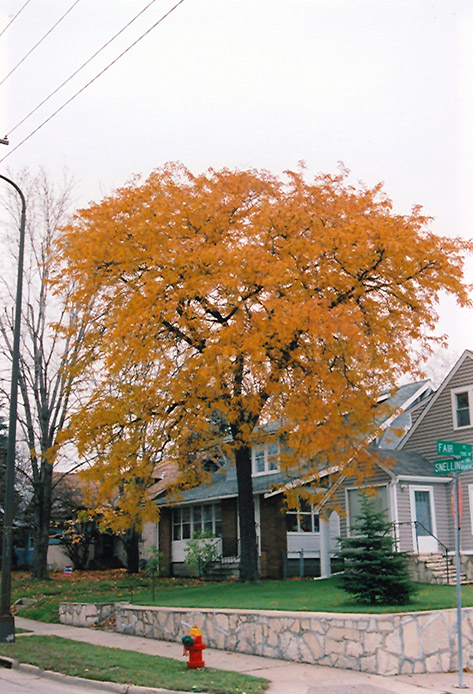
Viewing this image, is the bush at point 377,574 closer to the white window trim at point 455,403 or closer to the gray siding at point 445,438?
the gray siding at point 445,438

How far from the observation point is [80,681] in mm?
12523

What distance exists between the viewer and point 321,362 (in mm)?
20219

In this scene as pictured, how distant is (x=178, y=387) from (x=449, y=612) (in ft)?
30.3

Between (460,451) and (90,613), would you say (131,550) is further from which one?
(460,451)

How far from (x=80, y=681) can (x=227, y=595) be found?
8.80 m

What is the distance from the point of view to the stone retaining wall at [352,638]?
13.0 m

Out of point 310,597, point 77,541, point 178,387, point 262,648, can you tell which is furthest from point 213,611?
point 77,541

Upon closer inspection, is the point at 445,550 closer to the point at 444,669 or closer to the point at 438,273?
the point at 438,273

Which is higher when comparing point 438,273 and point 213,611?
point 438,273

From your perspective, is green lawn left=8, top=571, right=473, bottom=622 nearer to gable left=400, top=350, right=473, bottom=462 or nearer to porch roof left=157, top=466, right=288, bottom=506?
porch roof left=157, top=466, right=288, bottom=506

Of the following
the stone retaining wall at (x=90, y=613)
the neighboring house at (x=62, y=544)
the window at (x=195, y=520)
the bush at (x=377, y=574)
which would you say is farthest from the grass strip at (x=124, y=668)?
the neighboring house at (x=62, y=544)

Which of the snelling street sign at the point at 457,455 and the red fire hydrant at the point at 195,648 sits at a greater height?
the snelling street sign at the point at 457,455

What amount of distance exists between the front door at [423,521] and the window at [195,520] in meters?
11.1

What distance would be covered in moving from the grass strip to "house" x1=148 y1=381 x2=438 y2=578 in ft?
25.5
